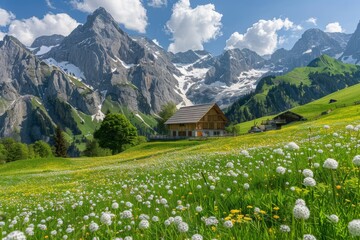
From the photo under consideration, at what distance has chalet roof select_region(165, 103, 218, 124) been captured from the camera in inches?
4400

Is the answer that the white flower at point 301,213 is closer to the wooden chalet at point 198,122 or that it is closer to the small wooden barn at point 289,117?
the wooden chalet at point 198,122

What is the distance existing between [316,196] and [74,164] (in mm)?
64329

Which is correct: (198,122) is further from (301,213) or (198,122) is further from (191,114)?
(301,213)

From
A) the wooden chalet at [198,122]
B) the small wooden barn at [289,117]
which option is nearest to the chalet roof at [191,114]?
the wooden chalet at [198,122]

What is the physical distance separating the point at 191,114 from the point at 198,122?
5.70 m

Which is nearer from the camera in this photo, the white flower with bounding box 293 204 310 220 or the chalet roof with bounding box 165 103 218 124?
the white flower with bounding box 293 204 310 220

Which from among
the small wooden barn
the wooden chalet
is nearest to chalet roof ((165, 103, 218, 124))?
the wooden chalet

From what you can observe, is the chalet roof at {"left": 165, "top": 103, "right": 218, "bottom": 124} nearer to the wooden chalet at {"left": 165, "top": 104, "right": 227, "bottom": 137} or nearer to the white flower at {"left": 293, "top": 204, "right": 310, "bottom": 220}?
the wooden chalet at {"left": 165, "top": 104, "right": 227, "bottom": 137}

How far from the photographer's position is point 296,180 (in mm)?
6281

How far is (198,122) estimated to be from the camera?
365ft

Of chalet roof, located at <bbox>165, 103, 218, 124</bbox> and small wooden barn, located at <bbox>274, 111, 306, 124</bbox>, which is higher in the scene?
chalet roof, located at <bbox>165, 103, 218, 124</bbox>

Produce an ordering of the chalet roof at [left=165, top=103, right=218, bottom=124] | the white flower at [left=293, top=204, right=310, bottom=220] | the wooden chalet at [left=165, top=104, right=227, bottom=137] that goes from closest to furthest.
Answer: the white flower at [left=293, top=204, right=310, bottom=220]
the wooden chalet at [left=165, top=104, right=227, bottom=137]
the chalet roof at [left=165, top=103, right=218, bottom=124]

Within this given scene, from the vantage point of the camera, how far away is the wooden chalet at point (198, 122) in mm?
111588

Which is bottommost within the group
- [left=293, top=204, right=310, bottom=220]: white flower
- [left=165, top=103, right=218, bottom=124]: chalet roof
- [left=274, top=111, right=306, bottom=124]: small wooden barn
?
[left=293, top=204, right=310, bottom=220]: white flower
